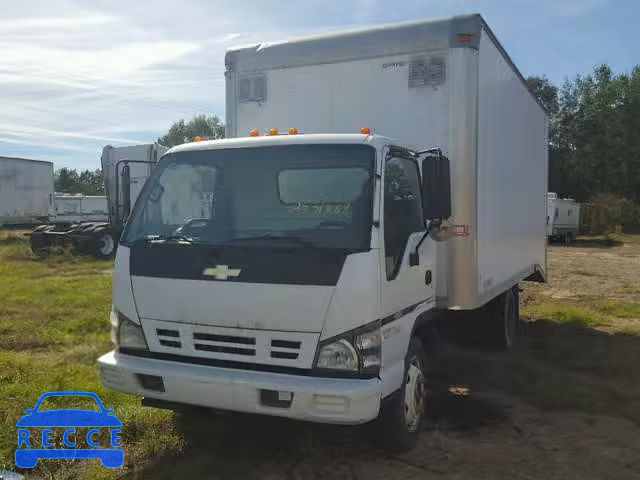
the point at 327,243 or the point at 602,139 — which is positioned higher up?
the point at 602,139

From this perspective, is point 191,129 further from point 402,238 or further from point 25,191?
point 402,238

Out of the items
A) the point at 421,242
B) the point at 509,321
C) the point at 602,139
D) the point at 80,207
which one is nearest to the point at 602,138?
the point at 602,139

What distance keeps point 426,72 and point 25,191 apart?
26.1 m

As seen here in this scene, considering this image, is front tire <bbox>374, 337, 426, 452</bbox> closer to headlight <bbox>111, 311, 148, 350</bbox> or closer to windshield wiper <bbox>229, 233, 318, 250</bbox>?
windshield wiper <bbox>229, 233, 318, 250</bbox>

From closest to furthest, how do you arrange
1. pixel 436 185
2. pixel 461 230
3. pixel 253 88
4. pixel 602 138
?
pixel 436 185
pixel 461 230
pixel 253 88
pixel 602 138

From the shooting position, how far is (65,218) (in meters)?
33.2

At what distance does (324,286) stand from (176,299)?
1.02 meters

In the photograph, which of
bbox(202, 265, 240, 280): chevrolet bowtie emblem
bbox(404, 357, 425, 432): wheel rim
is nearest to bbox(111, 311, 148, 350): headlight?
bbox(202, 265, 240, 280): chevrolet bowtie emblem

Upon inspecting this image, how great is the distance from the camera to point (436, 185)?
14.2 feet

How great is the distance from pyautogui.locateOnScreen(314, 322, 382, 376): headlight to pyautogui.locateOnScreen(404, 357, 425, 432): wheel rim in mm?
792

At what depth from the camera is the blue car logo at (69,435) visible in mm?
4344

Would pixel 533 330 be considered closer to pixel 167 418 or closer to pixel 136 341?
pixel 167 418

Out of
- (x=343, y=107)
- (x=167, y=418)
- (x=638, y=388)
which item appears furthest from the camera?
(x=638, y=388)

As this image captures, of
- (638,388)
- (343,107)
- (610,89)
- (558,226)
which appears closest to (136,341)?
(343,107)
